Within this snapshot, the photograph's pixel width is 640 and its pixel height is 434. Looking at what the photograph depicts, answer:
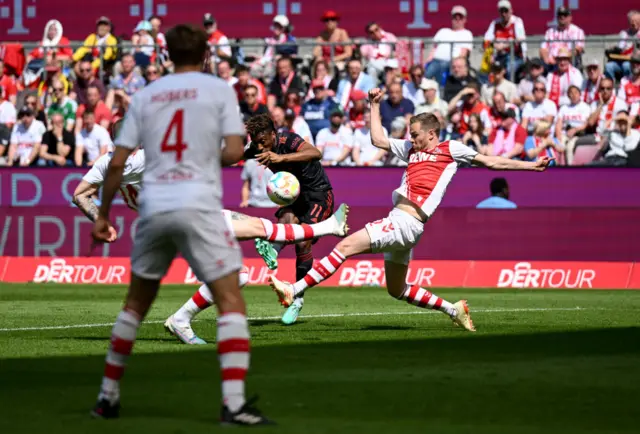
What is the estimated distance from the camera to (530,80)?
25.8 meters

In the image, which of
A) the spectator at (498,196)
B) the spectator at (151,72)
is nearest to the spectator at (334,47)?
the spectator at (151,72)

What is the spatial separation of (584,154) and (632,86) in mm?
1624

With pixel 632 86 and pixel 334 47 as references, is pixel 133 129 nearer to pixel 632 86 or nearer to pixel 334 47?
pixel 632 86

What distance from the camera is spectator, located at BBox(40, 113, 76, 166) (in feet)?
86.4

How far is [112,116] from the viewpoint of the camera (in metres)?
27.3

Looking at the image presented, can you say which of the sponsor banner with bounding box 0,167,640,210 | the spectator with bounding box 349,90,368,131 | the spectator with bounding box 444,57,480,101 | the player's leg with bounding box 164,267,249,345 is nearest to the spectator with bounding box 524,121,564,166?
the sponsor banner with bounding box 0,167,640,210

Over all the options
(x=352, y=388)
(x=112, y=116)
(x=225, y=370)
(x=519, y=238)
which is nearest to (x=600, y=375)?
(x=352, y=388)

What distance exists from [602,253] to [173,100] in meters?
16.4

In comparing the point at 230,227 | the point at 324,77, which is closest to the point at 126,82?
the point at 324,77

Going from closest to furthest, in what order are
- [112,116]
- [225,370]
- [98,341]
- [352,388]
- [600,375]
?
[225,370] < [352,388] < [600,375] < [98,341] < [112,116]

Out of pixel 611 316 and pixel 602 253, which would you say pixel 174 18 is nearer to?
pixel 602 253

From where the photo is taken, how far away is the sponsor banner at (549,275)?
22.3 metres

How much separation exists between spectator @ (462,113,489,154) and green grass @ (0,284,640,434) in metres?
8.52

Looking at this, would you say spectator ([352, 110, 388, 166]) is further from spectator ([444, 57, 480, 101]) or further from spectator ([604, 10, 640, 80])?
spectator ([604, 10, 640, 80])
